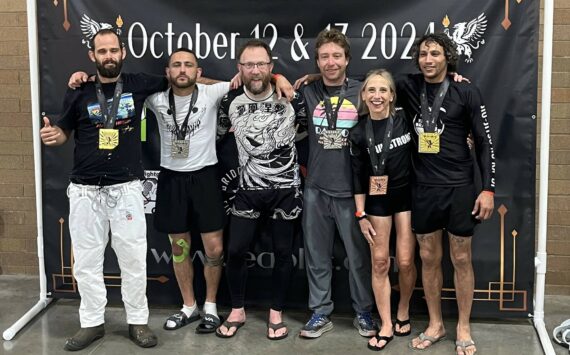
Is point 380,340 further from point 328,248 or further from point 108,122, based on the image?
point 108,122

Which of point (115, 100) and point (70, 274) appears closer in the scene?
point (115, 100)

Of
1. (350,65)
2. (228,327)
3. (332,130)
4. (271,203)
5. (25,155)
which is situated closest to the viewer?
(332,130)

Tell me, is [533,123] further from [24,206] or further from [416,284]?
[24,206]

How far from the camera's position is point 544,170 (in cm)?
380

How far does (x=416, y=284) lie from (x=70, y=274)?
7.21 ft

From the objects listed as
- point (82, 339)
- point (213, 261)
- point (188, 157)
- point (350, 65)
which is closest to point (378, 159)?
point (350, 65)

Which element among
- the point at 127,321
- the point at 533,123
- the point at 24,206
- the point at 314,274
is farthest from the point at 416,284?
the point at 24,206

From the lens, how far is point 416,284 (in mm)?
4070

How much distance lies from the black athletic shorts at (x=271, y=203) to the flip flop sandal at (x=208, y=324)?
65cm

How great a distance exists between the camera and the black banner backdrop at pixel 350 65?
3832 mm

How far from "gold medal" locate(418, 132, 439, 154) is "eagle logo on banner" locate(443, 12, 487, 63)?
656 millimetres

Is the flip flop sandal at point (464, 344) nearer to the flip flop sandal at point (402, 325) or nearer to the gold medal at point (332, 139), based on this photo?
the flip flop sandal at point (402, 325)

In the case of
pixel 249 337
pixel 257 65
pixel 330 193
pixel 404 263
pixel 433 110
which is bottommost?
pixel 249 337

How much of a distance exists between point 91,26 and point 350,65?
1594 millimetres
